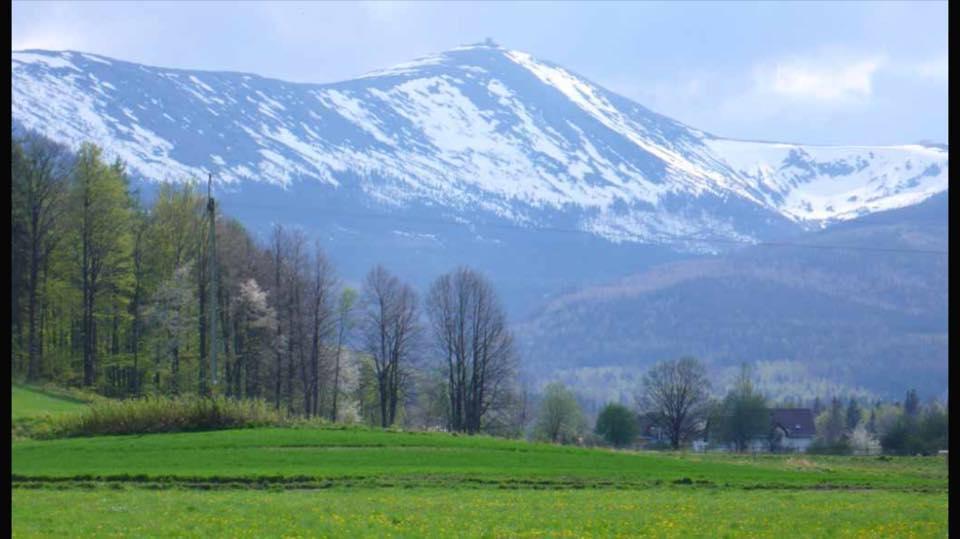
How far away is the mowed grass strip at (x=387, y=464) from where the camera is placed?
4122 cm

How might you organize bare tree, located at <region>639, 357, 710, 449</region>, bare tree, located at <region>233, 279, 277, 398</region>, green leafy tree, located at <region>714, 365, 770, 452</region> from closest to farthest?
bare tree, located at <region>233, 279, 277, 398</region> < bare tree, located at <region>639, 357, 710, 449</region> < green leafy tree, located at <region>714, 365, 770, 452</region>

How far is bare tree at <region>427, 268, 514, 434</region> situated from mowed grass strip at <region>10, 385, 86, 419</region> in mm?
27910

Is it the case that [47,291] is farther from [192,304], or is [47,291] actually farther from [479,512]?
[479,512]

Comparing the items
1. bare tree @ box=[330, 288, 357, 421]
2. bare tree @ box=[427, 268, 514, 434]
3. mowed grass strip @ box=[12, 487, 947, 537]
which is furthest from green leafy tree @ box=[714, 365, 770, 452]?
mowed grass strip @ box=[12, 487, 947, 537]

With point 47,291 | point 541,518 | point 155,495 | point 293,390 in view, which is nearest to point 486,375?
point 293,390

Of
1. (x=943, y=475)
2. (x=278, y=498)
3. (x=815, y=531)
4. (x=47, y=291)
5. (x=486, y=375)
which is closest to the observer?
(x=815, y=531)

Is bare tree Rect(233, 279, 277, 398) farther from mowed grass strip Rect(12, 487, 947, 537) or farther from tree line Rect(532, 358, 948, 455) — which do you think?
mowed grass strip Rect(12, 487, 947, 537)

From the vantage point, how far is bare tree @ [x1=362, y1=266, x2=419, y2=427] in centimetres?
9069

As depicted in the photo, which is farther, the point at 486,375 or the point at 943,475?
the point at 486,375

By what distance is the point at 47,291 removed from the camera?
74875mm

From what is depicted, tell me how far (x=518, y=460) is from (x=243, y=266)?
116 ft

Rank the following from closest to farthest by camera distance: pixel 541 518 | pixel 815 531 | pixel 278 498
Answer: pixel 815 531
pixel 541 518
pixel 278 498

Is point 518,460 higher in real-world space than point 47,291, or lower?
lower

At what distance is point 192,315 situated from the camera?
255 ft
